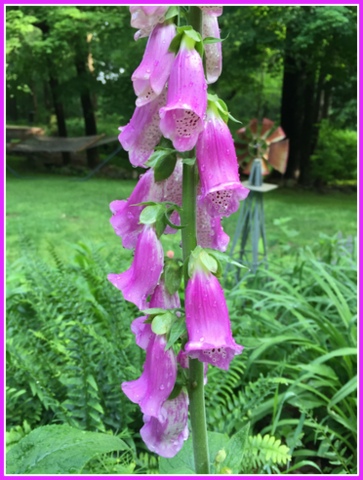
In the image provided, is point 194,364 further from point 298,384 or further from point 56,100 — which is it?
point 56,100

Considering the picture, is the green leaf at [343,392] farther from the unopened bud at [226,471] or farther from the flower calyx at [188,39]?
the flower calyx at [188,39]

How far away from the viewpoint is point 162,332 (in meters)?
0.91

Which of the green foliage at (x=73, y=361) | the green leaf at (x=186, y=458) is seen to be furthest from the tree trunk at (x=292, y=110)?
the green leaf at (x=186, y=458)

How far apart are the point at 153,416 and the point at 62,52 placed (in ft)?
28.8

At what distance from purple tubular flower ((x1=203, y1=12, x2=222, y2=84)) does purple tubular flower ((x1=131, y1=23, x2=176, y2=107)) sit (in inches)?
3.1

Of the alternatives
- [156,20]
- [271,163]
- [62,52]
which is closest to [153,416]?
[156,20]

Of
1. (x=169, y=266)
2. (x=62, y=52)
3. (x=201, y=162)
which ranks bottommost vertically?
(x=169, y=266)

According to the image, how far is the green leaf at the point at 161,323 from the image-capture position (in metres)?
0.91

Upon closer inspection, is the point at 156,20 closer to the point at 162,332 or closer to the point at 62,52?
the point at 162,332

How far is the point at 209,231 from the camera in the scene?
1.00 meters

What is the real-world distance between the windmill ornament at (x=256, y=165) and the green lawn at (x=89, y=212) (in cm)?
108

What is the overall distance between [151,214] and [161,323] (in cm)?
20

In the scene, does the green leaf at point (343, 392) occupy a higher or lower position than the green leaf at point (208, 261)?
lower

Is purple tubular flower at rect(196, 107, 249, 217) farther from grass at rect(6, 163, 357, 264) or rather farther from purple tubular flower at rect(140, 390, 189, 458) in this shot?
grass at rect(6, 163, 357, 264)
